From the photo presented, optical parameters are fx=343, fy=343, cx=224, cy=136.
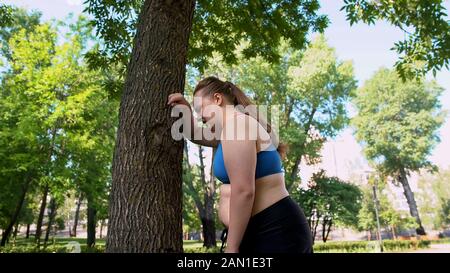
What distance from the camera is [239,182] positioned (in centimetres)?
173

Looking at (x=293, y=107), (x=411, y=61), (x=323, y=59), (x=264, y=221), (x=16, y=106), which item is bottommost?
(x=264, y=221)

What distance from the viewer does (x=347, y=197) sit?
1131 inches

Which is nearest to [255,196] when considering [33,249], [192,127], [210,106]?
[210,106]

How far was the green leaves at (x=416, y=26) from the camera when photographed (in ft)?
16.1

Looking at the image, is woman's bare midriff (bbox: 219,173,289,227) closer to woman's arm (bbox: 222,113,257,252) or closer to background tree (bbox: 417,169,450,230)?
woman's arm (bbox: 222,113,257,252)

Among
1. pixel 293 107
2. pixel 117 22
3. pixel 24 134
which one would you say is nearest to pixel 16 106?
pixel 24 134

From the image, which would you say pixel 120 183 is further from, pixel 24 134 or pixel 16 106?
pixel 16 106

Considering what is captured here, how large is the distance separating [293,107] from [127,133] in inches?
983

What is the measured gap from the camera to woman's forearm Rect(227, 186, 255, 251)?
1745mm

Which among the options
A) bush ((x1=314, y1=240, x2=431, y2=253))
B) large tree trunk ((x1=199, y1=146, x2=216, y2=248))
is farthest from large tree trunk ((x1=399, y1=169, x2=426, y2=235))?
large tree trunk ((x1=199, y1=146, x2=216, y2=248))

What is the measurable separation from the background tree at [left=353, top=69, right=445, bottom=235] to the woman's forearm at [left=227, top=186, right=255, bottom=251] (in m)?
38.3

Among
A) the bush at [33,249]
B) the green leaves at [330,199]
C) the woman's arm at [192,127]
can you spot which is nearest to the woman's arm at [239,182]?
the woman's arm at [192,127]

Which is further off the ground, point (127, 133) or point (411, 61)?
point (411, 61)

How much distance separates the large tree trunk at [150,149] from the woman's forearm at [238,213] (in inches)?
43.2
